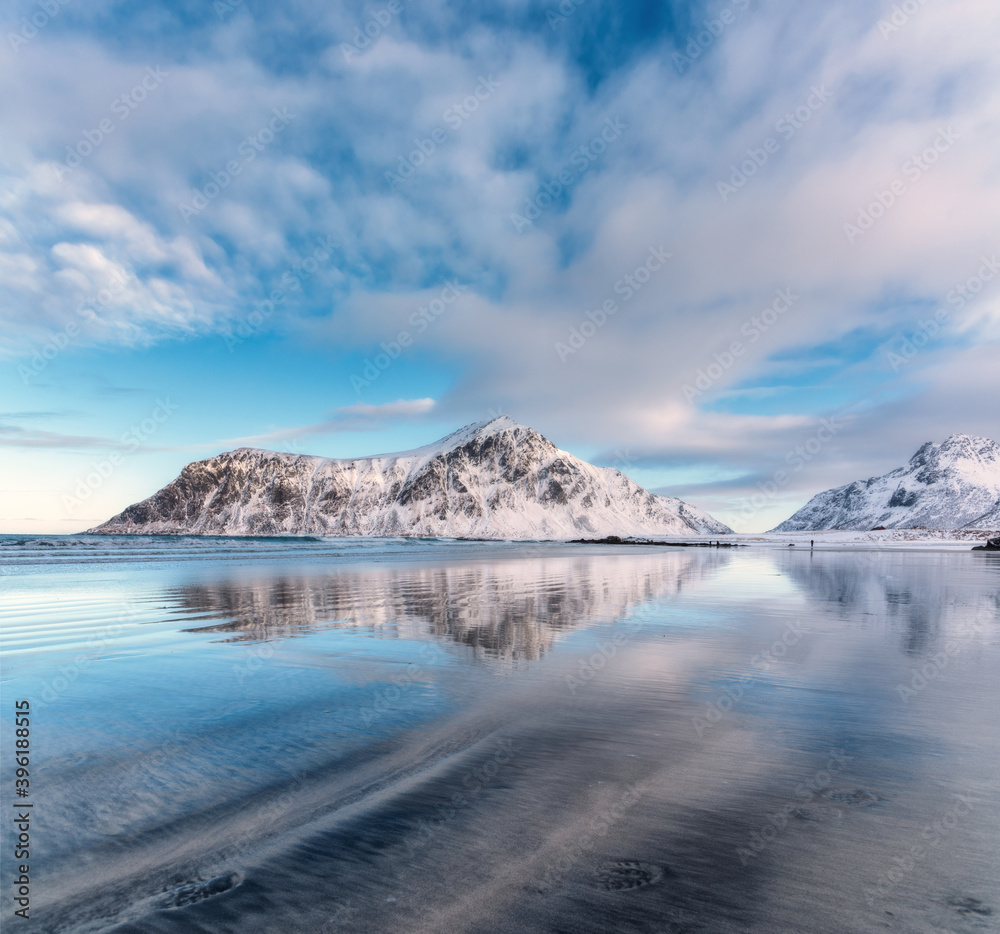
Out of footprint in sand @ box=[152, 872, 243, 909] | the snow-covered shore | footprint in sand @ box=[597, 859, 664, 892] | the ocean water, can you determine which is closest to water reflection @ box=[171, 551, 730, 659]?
the ocean water

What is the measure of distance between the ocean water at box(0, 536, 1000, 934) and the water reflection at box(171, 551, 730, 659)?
512 millimetres

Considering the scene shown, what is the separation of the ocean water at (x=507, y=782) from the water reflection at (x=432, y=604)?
0.51m

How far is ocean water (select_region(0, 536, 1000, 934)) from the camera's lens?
3.30 m

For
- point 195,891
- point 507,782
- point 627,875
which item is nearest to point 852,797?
point 627,875

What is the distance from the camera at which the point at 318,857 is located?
12.5 ft

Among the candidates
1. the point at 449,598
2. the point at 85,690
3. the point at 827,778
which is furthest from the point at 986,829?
the point at 449,598

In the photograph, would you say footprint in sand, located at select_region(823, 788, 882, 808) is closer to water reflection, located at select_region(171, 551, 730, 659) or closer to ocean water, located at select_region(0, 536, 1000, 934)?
ocean water, located at select_region(0, 536, 1000, 934)

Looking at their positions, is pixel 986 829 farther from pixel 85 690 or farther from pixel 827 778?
pixel 85 690

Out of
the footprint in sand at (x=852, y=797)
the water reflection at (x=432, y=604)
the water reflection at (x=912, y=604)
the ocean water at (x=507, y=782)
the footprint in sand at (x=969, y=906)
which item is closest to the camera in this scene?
the footprint in sand at (x=969, y=906)

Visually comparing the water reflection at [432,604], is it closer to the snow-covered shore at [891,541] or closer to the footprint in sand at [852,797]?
the footprint in sand at [852,797]

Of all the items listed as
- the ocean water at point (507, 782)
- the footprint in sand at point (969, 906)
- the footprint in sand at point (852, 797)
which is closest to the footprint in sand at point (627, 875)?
the ocean water at point (507, 782)

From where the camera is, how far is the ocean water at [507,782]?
330 centimetres

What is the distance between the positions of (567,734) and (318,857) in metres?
3.17

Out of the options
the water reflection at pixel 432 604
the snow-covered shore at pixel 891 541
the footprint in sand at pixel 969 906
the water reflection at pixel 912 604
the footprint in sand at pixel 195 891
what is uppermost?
the footprint in sand at pixel 195 891
